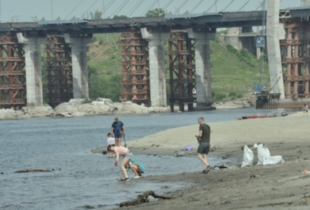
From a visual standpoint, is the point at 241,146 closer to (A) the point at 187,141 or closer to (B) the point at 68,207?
(A) the point at 187,141

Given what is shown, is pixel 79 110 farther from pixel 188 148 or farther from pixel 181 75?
pixel 188 148

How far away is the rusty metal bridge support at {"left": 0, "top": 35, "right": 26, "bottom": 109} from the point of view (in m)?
191

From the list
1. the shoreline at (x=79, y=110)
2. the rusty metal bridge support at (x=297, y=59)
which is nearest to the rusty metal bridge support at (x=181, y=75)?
the shoreline at (x=79, y=110)

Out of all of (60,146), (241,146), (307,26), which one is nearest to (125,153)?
(241,146)

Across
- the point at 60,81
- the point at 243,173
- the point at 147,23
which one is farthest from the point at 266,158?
the point at 60,81

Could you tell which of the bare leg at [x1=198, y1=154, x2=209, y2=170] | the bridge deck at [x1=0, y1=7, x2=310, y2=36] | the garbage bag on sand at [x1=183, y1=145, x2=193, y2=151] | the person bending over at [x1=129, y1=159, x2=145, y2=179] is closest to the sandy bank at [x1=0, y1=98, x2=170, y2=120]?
the bridge deck at [x1=0, y1=7, x2=310, y2=36]

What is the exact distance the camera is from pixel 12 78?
192 metres

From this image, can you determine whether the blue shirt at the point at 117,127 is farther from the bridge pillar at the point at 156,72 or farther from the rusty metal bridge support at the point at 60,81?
the rusty metal bridge support at the point at 60,81

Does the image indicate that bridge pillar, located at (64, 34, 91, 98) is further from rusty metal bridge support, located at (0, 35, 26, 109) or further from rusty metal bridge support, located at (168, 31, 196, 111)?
rusty metal bridge support, located at (168, 31, 196, 111)

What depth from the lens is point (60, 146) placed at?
269ft

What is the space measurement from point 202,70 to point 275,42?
774 inches

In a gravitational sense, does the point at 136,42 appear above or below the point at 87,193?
above

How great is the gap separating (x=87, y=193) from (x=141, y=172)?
14.2 ft

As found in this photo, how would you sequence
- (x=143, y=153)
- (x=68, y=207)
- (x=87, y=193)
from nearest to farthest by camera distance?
1. (x=68, y=207)
2. (x=87, y=193)
3. (x=143, y=153)
